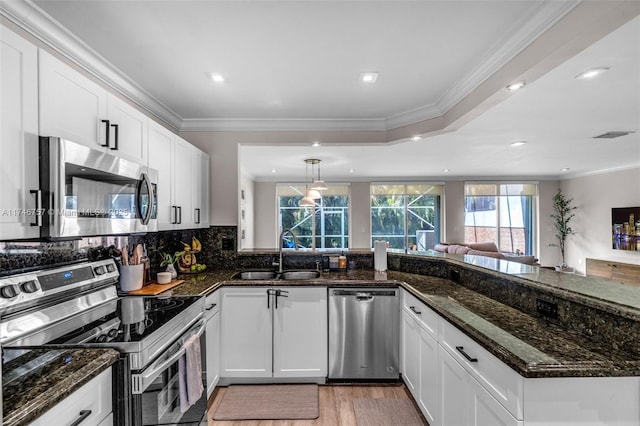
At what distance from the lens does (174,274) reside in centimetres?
275

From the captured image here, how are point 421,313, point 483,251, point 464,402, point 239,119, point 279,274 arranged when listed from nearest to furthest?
point 464,402
point 421,313
point 279,274
point 239,119
point 483,251

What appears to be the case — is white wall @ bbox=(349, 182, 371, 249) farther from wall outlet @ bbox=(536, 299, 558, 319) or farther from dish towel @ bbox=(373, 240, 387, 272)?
wall outlet @ bbox=(536, 299, 558, 319)

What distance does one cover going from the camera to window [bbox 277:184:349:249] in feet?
27.8

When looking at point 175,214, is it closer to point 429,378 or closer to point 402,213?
point 429,378

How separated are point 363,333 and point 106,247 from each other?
6.88 feet

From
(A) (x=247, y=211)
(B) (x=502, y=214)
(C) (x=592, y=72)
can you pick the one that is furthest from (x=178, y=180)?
(B) (x=502, y=214)

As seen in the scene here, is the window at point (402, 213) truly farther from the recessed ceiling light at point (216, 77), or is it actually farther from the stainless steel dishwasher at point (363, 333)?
the recessed ceiling light at point (216, 77)

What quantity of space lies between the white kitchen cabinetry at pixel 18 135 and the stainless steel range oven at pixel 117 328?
374mm

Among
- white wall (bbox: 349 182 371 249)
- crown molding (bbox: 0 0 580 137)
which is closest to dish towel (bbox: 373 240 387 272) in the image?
crown molding (bbox: 0 0 580 137)

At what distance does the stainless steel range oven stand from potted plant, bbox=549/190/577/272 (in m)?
→ 8.90

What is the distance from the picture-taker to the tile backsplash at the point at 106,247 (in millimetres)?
1624

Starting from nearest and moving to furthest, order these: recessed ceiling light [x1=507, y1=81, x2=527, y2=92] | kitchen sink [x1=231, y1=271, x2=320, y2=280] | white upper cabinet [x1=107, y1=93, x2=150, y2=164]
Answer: white upper cabinet [x1=107, y1=93, x2=150, y2=164] → recessed ceiling light [x1=507, y1=81, x2=527, y2=92] → kitchen sink [x1=231, y1=271, x2=320, y2=280]

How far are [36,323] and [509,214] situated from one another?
366 inches

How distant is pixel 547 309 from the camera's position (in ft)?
5.39
